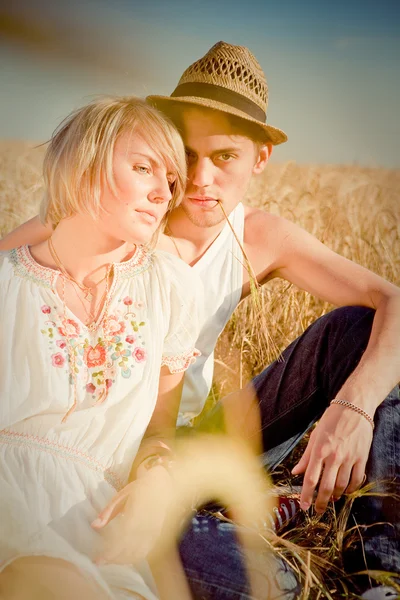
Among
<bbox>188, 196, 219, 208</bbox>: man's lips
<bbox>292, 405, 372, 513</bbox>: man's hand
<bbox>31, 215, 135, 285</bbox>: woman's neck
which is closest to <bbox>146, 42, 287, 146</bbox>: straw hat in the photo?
<bbox>188, 196, 219, 208</bbox>: man's lips

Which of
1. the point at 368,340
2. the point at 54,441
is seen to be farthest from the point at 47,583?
the point at 368,340

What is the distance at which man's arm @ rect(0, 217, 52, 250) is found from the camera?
5.74 feet

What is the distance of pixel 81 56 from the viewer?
363mm

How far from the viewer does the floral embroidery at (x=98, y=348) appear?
51.6 inches

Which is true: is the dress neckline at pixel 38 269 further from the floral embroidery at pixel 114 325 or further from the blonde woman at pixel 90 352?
the floral embroidery at pixel 114 325

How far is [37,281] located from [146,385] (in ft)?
1.20

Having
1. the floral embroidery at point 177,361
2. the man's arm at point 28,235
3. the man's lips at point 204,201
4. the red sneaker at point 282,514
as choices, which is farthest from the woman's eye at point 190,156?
the red sneaker at point 282,514

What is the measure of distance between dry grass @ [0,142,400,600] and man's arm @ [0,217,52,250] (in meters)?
1.01

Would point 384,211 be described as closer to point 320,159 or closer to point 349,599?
point 320,159

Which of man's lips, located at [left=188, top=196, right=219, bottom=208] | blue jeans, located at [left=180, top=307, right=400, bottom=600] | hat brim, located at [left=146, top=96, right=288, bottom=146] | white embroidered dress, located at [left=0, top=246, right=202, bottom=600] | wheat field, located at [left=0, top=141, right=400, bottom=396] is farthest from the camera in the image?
wheat field, located at [left=0, top=141, right=400, bottom=396]

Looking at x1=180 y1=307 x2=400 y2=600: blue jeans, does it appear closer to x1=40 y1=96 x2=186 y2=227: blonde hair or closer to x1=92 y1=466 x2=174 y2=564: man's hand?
x1=92 y1=466 x2=174 y2=564: man's hand

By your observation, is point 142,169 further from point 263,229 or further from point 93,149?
point 263,229

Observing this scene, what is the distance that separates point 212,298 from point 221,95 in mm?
655

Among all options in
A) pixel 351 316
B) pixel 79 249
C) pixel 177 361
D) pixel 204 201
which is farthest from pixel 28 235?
pixel 351 316
